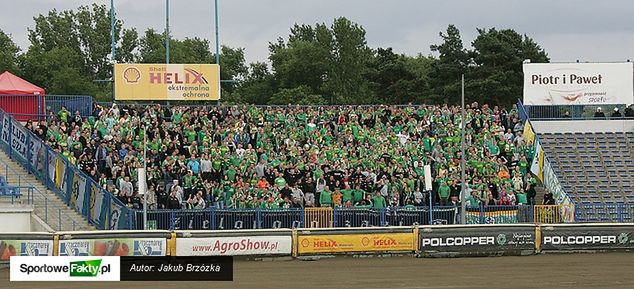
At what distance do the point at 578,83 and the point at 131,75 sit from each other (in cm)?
1868

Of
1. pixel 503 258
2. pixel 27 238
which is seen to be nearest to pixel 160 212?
pixel 27 238

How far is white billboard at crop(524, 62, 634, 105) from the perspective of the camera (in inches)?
1831

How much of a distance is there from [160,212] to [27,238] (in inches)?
323

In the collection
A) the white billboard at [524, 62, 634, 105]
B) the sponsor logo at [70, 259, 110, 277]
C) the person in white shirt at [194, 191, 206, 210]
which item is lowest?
the sponsor logo at [70, 259, 110, 277]

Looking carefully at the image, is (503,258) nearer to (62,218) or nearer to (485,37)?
(62,218)

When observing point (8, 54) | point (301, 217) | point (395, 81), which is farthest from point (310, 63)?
point (301, 217)

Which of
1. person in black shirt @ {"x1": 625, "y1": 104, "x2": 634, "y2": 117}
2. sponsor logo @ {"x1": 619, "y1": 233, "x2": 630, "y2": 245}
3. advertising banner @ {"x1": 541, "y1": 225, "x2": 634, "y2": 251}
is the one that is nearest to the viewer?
advertising banner @ {"x1": 541, "y1": 225, "x2": 634, "y2": 251}

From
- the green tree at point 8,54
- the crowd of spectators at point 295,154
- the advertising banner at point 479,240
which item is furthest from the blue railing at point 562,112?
the green tree at point 8,54

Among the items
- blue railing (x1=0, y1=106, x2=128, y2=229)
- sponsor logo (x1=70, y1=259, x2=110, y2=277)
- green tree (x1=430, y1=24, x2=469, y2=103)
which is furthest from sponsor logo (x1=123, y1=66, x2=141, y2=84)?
green tree (x1=430, y1=24, x2=469, y2=103)

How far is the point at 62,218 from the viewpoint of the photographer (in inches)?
1374

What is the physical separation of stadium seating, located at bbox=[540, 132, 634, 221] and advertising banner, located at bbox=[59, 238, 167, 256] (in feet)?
60.5

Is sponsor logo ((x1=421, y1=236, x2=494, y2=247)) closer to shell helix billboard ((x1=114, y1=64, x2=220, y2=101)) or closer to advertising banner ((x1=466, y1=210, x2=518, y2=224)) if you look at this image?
advertising banner ((x1=466, y1=210, x2=518, y2=224))

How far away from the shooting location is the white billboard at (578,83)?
4650cm

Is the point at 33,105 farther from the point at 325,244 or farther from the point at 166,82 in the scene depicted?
the point at 325,244
